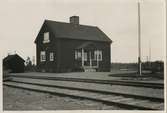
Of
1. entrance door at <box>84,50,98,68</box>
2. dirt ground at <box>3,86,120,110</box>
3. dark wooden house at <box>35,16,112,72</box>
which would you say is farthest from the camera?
entrance door at <box>84,50,98,68</box>

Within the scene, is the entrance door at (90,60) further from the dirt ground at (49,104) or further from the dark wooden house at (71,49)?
the dirt ground at (49,104)

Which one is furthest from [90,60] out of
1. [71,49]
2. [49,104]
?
[49,104]

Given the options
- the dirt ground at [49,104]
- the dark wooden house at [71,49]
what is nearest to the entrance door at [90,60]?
the dark wooden house at [71,49]

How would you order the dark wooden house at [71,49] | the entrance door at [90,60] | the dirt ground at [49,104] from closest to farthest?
the dirt ground at [49,104] < the dark wooden house at [71,49] < the entrance door at [90,60]

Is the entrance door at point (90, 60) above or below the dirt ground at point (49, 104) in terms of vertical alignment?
above

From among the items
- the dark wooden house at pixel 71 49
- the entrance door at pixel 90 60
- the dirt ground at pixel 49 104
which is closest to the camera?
the dirt ground at pixel 49 104

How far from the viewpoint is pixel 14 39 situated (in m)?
5.41

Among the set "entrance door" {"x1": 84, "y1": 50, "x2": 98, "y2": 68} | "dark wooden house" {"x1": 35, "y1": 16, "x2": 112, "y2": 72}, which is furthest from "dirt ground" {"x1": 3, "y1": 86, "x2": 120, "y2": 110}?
"entrance door" {"x1": 84, "y1": 50, "x2": 98, "y2": 68}

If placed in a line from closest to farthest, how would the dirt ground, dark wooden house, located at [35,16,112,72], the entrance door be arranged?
the dirt ground < dark wooden house, located at [35,16,112,72] < the entrance door

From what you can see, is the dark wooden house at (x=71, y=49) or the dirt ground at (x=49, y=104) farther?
the dark wooden house at (x=71, y=49)

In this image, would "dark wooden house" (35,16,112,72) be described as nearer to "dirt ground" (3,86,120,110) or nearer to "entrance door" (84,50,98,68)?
"entrance door" (84,50,98,68)

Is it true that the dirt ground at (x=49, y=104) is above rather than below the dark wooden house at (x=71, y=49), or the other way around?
below

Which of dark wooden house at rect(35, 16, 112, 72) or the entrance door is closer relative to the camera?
dark wooden house at rect(35, 16, 112, 72)

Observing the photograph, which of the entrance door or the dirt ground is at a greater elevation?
the entrance door
